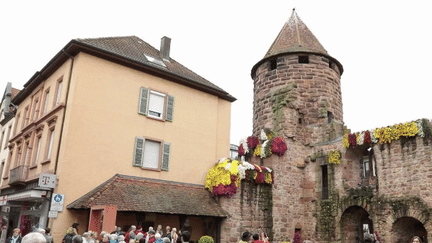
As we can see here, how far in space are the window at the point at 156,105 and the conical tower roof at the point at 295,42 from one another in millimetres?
6816

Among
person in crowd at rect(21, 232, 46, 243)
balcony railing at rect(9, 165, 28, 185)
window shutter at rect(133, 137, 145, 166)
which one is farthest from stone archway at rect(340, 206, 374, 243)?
person in crowd at rect(21, 232, 46, 243)

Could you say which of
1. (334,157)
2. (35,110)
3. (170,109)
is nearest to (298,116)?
(334,157)

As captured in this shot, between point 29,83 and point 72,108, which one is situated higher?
point 29,83

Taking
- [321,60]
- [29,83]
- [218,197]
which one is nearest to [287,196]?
[218,197]

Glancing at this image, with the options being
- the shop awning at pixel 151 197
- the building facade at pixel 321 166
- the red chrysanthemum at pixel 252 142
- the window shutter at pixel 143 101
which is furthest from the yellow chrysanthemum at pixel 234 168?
the window shutter at pixel 143 101

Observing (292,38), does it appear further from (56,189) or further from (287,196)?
(56,189)

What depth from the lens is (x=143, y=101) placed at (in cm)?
1590

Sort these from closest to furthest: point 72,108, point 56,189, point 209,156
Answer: point 56,189, point 72,108, point 209,156

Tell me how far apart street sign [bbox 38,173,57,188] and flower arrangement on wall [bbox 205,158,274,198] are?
6.35 metres

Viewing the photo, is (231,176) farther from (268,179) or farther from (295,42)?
(295,42)

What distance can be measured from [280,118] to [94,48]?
30.7ft

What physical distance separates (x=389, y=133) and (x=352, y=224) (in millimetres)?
4456

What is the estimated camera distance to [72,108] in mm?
13984

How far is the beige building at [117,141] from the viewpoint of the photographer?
44.0 feet
